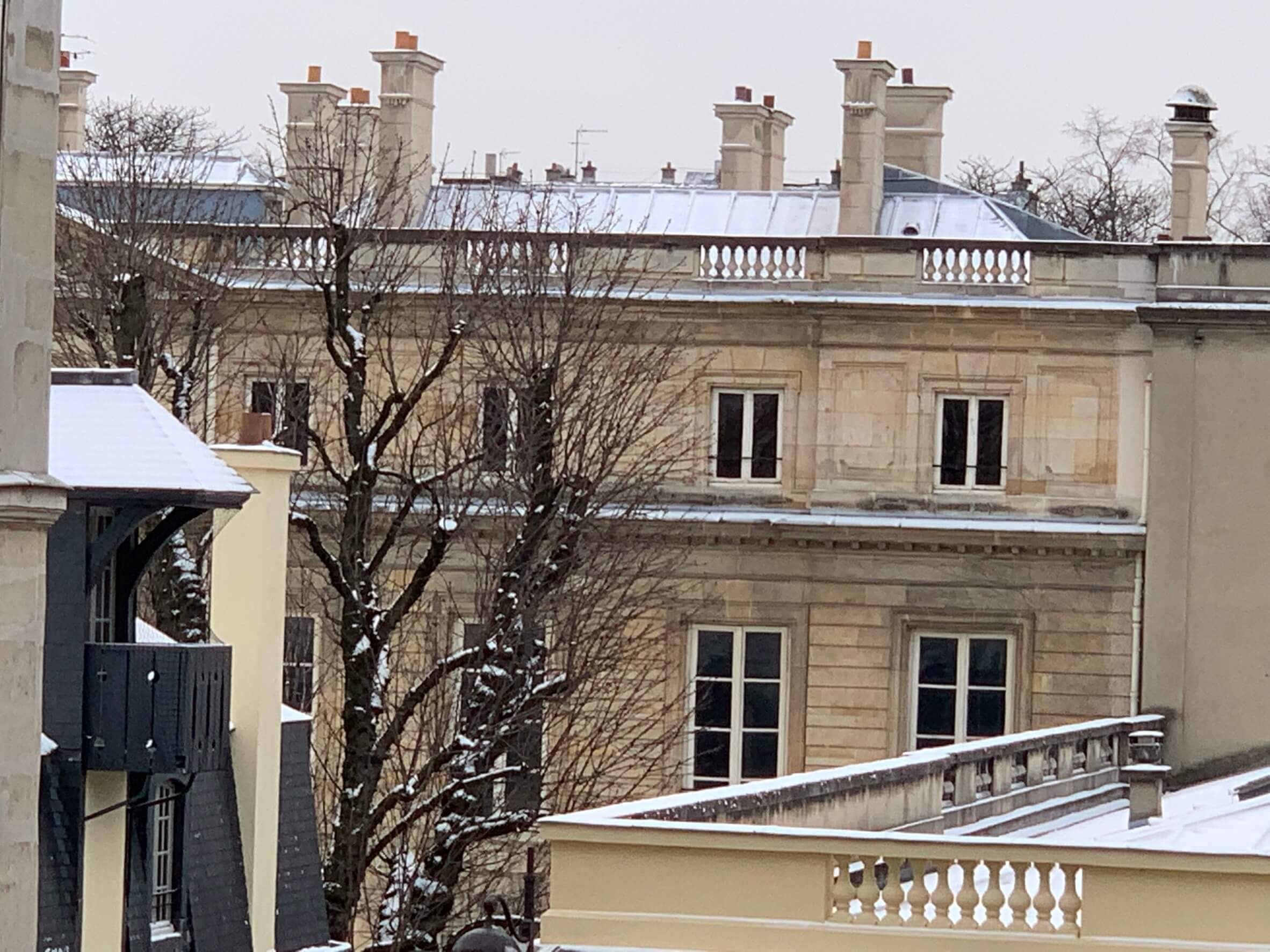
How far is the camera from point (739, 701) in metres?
36.0

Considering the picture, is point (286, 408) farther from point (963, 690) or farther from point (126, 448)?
point (126, 448)

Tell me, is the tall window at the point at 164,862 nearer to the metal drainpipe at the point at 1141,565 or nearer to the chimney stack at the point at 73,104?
the metal drainpipe at the point at 1141,565

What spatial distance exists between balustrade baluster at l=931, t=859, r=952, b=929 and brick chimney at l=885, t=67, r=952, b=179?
27.1 m

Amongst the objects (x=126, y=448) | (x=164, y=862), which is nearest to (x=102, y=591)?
(x=126, y=448)

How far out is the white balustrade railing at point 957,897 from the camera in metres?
15.6

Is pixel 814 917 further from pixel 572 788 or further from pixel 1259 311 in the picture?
pixel 1259 311

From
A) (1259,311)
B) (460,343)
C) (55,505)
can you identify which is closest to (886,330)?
(1259,311)

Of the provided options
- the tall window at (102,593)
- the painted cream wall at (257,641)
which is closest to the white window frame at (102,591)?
the tall window at (102,593)

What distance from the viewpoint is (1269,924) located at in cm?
1541

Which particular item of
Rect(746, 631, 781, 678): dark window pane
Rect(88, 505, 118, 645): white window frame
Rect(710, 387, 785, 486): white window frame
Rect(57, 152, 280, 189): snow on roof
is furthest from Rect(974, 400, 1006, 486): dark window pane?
Rect(88, 505, 118, 645): white window frame

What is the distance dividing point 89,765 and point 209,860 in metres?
2.51

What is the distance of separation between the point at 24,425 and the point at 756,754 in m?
24.3

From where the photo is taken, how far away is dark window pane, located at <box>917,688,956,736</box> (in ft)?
117

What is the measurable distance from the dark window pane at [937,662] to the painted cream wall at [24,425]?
2411 centimetres
